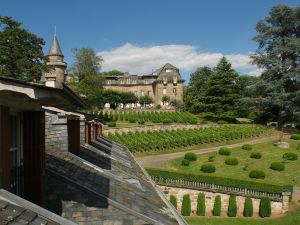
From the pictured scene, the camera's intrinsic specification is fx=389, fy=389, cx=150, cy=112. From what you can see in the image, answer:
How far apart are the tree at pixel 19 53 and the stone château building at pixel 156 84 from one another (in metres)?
48.5

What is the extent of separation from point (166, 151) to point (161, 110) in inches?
1179

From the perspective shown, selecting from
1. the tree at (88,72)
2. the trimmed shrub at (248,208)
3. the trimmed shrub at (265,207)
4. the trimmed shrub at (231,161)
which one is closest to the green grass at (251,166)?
the trimmed shrub at (231,161)

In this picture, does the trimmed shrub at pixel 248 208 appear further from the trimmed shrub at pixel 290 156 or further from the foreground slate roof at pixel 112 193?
the foreground slate roof at pixel 112 193

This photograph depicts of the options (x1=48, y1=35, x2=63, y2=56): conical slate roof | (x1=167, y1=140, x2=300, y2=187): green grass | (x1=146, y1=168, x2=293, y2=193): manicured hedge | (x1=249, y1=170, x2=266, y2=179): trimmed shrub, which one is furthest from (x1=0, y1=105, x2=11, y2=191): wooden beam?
(x1=48, y1=35, x2=63, y2=56): conical slate roof

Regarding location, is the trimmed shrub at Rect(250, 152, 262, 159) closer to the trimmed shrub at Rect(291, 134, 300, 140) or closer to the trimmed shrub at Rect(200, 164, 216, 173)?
the trimmed shrub at Rect(200, 164, 216, 173)

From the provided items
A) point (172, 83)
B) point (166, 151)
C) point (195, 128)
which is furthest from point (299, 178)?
point (172, 83)

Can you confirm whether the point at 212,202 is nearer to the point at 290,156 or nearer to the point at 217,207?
the point at 217,207

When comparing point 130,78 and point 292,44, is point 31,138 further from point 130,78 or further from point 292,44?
point 130,78

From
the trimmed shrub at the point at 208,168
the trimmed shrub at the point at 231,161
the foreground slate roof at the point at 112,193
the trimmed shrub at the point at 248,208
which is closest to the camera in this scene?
the foreground slate roof at the point at 112,193

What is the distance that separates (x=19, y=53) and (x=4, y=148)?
42492mm

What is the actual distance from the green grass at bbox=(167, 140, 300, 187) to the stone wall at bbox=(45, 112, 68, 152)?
25597mm

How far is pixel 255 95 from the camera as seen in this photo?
57562 mm

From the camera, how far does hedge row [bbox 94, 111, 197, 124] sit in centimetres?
6137

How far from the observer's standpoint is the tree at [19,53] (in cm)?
4243
